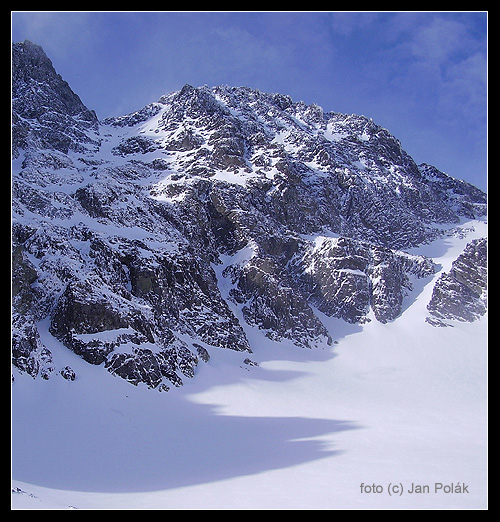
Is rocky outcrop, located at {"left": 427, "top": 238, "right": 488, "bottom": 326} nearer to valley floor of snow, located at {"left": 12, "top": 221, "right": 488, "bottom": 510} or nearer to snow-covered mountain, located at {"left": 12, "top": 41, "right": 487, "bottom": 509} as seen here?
snow-covered mountain, located at {"left": 12, "top": 41, "right": 487, "bottom": 509}

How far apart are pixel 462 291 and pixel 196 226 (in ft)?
145

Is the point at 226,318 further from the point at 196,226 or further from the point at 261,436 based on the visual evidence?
the point at 261,436

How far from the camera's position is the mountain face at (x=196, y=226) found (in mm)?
36156

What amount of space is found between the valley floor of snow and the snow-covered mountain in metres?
0.18

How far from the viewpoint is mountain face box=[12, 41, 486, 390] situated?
3616 centimetres

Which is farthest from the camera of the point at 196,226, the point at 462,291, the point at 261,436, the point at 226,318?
the point at 462,291

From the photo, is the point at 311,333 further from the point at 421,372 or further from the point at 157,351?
the point at 157,351

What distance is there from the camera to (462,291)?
228 feet

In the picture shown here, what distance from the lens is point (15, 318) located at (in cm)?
2983

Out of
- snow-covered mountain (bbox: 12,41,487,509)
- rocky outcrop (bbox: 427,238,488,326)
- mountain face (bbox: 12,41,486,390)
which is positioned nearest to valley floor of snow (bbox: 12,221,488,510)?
snow-covered mountain (bbox: 12,41,487,509)

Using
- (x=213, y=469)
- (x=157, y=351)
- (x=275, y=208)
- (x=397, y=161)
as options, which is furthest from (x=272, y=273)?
(x=397, y=161)

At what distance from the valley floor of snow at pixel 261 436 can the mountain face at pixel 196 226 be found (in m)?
3.39

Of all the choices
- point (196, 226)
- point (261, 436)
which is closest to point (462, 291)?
point (196, 226)

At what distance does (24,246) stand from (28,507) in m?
35.0
